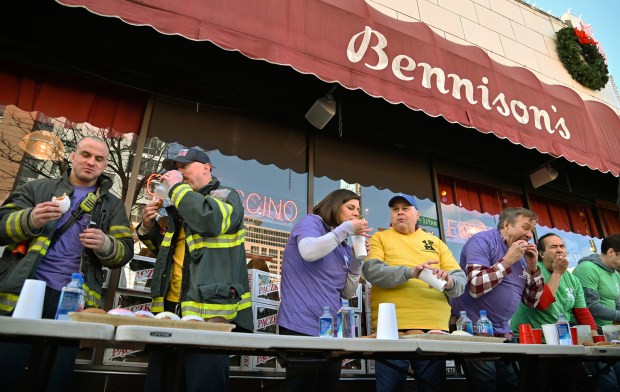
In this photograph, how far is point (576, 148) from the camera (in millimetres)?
5043

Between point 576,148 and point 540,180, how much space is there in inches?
38.6

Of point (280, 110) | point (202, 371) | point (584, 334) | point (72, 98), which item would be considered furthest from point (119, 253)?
point (584, 334)

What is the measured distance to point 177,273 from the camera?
8.31 ft

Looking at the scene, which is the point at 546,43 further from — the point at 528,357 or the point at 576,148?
the point at 528,357

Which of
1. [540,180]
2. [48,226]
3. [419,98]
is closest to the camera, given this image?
[48,226]

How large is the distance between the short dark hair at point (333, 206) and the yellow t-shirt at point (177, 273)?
99cm

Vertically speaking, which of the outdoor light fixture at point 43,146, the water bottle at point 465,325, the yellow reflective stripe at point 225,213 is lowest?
the water bottle at point 465,325

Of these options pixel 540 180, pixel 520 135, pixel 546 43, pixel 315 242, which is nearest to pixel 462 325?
pixel 315 242

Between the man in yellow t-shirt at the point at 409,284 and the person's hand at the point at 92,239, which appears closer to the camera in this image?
the person's hand at the point at 92,239

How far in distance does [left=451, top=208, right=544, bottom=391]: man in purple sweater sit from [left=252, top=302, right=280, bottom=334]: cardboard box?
1.53 m

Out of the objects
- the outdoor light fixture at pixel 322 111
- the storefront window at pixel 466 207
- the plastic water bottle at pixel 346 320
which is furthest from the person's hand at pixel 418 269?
the storefront window at pixel 466 207

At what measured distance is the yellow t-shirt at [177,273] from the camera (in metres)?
2.51

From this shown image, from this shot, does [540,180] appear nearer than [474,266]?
No

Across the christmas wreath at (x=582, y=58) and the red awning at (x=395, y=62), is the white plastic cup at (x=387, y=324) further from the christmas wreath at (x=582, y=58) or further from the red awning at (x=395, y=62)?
the christmas wreath at (x=582, y=58)
